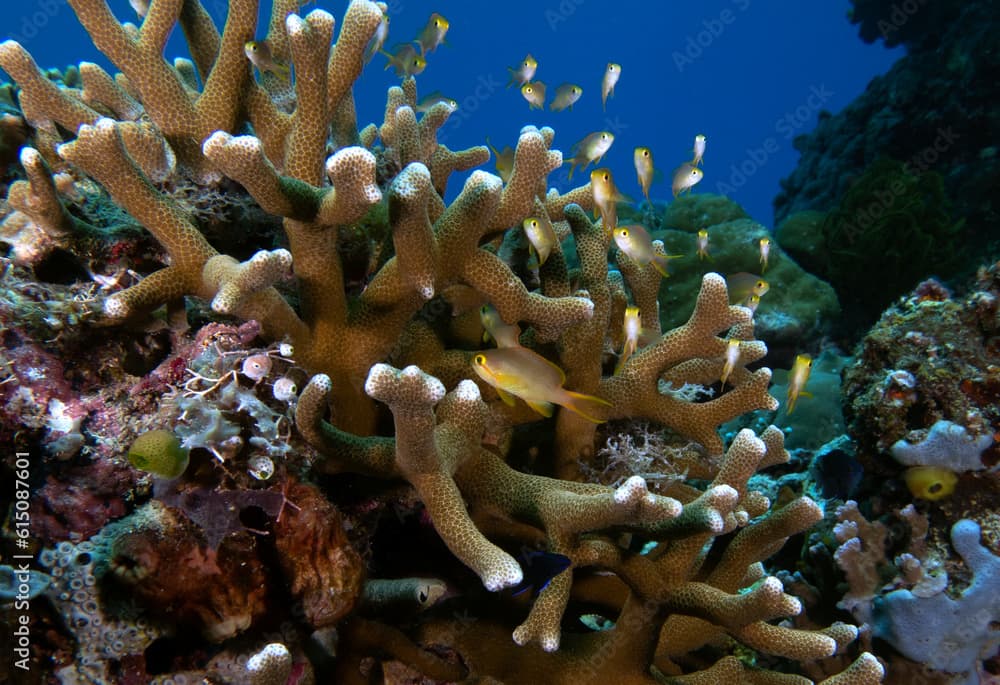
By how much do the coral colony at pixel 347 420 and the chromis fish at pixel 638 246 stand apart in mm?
17

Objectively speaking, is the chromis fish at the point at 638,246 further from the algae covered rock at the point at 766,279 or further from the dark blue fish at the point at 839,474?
the algae covered rock at the point at 766,279

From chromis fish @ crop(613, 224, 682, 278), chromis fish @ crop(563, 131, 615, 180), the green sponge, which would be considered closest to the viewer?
the green sponge

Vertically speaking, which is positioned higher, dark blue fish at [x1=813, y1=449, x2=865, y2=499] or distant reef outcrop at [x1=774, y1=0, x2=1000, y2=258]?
distant reef outcrop at [x1=774, y1=0, x2=1000, y2=258]

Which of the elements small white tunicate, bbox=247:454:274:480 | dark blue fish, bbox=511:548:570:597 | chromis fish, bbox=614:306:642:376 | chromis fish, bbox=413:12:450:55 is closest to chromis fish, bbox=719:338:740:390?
chromis fish, bbox=614:306:642:376

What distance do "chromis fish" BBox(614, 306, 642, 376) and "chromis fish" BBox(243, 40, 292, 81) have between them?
7.51ft

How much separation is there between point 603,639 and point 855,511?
74.5 inches

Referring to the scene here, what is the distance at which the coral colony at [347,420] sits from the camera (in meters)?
1.89

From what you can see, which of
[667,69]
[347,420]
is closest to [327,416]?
[347,420]

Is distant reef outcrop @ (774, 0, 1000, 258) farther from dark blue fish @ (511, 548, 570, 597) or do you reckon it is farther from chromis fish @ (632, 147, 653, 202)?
dark blue fish @ (511, 548, 570, 597)

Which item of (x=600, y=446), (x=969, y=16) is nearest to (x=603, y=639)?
(x=600, y=446)

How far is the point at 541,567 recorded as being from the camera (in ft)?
7.45

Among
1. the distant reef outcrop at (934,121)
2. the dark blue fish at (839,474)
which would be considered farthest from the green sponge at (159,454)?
the distant reef outcrop at (934,121)

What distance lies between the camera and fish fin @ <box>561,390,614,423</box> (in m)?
2.30

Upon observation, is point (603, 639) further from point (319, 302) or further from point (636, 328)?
point (319, 302)
